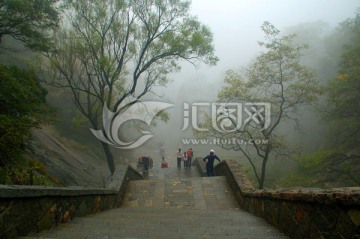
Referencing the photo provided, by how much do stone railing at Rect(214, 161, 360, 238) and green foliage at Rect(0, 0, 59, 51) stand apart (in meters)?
8.97

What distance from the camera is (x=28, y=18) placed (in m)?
10.9

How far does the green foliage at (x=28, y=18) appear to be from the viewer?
10.3 meters

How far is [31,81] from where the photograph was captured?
10258 millimetres

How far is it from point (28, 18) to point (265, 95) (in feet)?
42.4

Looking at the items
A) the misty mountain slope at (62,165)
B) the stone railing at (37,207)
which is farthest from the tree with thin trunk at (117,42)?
the stone railing at (37,207)

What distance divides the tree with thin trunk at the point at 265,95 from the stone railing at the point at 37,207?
13.2 meters

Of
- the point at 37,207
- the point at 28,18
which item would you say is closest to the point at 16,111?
the point at 28,18

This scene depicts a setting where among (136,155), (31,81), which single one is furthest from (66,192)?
(136,155)

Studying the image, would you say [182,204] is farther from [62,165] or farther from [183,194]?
[62,165]

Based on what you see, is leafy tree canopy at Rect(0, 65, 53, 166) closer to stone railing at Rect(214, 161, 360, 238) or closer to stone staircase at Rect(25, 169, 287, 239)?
stone staircase at Rect(25, 169, 287, 239)

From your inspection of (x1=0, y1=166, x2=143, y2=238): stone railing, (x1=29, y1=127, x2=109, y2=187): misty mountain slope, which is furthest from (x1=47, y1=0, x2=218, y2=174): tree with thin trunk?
(x1=0, y1=166, x2=143, y2=238): stone railing

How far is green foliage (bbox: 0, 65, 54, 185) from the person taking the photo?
7.81 m

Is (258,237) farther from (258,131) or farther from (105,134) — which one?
(258,131)

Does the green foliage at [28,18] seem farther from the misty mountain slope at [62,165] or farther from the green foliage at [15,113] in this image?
the misty mountain slope at [62,165]
